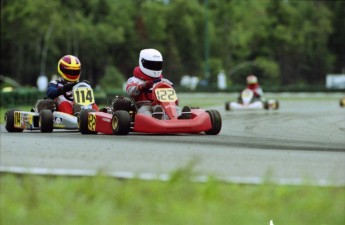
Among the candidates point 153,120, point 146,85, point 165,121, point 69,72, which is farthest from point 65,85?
point 165,121

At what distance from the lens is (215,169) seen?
8.80 meters

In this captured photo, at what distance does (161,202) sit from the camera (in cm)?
678

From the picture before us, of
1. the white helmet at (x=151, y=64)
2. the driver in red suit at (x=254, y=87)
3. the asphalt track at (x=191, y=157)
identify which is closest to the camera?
the asphalt track at (x=191, y=157)

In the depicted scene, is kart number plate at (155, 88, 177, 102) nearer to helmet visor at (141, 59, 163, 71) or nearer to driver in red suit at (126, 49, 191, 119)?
driver in red suit at (126, 49, 191, 119)

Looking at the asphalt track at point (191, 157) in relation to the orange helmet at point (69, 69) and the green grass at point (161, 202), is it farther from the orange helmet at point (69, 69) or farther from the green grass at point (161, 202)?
the orange helmet at point (69, 69)

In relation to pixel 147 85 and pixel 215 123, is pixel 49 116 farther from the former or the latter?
pixel 215 123

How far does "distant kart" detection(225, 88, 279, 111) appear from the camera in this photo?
2903 centimetres

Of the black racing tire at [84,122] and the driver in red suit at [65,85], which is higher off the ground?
the driver in red suit at [65,85]

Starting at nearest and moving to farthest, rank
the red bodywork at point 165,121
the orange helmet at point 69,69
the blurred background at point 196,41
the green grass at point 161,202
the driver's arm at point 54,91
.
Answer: the green grass at point 161,202 → the red bodywork at point 165,121 → the driver's arm at point 54,91 → the orange helmet at point 69,69 → the blurred background at point 196,41

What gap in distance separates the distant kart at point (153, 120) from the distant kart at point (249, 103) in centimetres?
1424

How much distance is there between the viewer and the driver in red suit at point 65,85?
16.0 meters

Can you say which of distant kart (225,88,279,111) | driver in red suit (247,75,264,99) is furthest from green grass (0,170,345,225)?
driver in red suit (247,75,264,99)

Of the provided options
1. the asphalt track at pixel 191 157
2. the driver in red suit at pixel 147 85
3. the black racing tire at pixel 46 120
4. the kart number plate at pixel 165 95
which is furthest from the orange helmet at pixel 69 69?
the asphalt track at pixel 191 157

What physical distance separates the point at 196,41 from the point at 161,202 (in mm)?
92849
